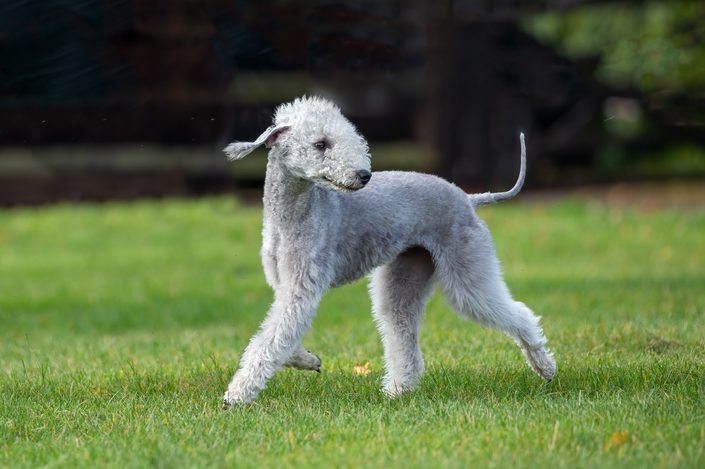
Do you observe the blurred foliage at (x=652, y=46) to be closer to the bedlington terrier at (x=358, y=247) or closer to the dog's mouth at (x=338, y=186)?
the bedlington terrier at (x=358, y=247)

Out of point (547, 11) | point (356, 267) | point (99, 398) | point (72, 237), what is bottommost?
point (72, 237)

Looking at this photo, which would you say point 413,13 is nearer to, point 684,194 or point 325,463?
point 684,194

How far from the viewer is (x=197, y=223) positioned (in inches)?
554

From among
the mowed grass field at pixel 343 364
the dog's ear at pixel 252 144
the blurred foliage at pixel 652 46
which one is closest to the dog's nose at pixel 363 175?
the dog's ear at pixel 252 144

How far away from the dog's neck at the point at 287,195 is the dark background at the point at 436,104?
334 inches

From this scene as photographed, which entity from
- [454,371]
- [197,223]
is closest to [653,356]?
[454,371]

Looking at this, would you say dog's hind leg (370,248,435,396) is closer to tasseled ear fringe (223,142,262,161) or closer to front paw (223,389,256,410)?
front paw (223,389,256,410)

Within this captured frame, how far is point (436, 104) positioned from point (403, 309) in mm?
10233

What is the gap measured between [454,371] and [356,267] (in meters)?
Result: 0.98

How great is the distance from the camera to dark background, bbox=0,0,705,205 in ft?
47.9

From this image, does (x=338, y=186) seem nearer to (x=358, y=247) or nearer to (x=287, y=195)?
(x=287, y=195)

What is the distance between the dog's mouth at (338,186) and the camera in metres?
4.98

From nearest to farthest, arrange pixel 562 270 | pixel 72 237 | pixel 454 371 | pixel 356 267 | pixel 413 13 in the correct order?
pixel 356 267 → pixel 454 371 → pixel 562 270 → pixel 72 237 → pixel 413 13

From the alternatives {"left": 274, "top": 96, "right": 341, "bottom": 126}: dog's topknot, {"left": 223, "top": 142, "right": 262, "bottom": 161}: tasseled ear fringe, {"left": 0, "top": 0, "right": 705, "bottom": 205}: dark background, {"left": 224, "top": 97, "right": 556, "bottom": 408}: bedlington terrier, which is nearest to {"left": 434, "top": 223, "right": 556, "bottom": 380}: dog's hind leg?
{"left": 224, "top": 97, "right": 556, "bottom": 408}: bedlington terrier
